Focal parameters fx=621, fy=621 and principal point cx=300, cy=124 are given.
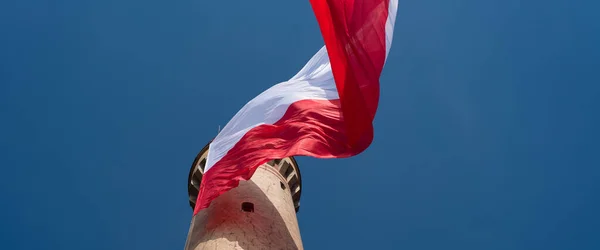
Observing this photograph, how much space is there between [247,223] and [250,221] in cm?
14

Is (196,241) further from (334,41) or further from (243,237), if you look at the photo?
(334,41)

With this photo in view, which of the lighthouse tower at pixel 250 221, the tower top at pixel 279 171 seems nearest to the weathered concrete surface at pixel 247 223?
the lighthouse tower at pixel 250 221

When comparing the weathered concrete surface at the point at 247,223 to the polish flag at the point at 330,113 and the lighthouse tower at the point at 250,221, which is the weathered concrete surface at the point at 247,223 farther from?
the polish flag at the point at 330,113

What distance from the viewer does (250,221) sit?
14258mm

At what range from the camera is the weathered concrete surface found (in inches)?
526

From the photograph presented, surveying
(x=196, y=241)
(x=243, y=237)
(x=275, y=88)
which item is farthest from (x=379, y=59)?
(x=196, y=241)

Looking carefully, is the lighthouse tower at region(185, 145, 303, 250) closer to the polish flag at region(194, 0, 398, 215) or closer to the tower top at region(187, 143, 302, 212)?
the polish flag at region(194, 0, 398, 215)

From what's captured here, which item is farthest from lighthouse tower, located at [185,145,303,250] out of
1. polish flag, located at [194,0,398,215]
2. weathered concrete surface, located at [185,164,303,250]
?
polish flag, located at [194,0,398,215]

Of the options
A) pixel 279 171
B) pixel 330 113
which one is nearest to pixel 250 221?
pixel 330 113

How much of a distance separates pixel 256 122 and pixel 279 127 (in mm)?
725

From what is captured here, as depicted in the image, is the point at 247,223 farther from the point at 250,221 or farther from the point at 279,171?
the point at 279,171

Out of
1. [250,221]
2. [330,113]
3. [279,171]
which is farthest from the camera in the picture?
[279,171]

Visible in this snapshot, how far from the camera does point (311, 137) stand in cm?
1330

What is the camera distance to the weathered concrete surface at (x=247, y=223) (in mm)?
13359
